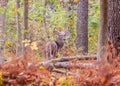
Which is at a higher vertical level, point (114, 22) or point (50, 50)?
point (114, 22)

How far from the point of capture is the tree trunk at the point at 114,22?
25.6 feet

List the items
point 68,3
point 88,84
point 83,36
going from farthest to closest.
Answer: point 68,3, point 83,36, point 88,84

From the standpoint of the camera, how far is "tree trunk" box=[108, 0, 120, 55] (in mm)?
7797

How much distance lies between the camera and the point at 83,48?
14422 millimetres

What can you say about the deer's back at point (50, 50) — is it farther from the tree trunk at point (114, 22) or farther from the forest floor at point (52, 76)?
the forest floor at point (52, 76)

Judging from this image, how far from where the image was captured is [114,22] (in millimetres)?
7898

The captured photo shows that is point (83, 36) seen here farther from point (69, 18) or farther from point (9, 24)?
point (9, 24)

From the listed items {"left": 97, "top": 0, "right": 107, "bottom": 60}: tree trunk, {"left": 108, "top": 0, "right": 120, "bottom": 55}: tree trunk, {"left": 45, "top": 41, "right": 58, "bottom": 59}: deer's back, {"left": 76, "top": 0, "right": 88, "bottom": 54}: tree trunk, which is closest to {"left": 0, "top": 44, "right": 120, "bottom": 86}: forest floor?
{"left": 97, "top": 0, "right": 107, "bottom": 60}: tree trunk

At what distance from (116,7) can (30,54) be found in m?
2.86

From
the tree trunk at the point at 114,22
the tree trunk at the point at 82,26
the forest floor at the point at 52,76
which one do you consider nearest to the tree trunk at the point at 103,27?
the tree trunk at the point at 114,22

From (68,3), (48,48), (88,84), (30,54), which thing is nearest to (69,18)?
(68,3)

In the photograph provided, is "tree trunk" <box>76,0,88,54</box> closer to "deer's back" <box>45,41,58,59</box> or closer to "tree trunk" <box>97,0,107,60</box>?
"deer's back" <box>45,41,58,59</box>

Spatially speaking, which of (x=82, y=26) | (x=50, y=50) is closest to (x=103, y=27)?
(x=50, y=50)

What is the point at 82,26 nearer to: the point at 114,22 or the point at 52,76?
the point at 114,22
